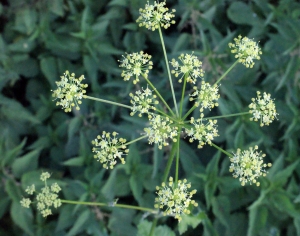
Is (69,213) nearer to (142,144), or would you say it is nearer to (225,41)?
(142,144)

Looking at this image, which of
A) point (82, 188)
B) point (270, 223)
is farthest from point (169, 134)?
point (270, 223)

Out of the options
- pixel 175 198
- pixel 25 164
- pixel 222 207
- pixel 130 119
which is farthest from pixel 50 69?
pixel 175 198

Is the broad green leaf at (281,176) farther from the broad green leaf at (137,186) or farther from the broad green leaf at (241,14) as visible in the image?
the broad green leaf at (241,14)

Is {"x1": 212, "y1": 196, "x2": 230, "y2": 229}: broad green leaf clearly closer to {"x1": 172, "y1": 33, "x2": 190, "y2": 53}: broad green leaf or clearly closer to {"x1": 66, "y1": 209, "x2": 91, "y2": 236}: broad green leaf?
{"x1": 66, "y1": 209, "x2": 91, "y2": 236}: broad green leaf

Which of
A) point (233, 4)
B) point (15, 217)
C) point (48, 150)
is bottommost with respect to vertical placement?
point (15, 217)

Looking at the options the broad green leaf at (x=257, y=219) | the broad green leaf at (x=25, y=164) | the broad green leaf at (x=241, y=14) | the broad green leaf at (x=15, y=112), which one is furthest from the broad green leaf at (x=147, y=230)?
the broad green leaf at (x=241, y=14)

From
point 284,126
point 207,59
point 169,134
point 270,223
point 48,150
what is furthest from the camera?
point 48,150

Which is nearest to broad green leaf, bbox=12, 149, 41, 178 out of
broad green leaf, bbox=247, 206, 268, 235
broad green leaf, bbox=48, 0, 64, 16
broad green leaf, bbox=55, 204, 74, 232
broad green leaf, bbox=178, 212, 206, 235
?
broad green leaf, bbox=55, 204, 74, 232
